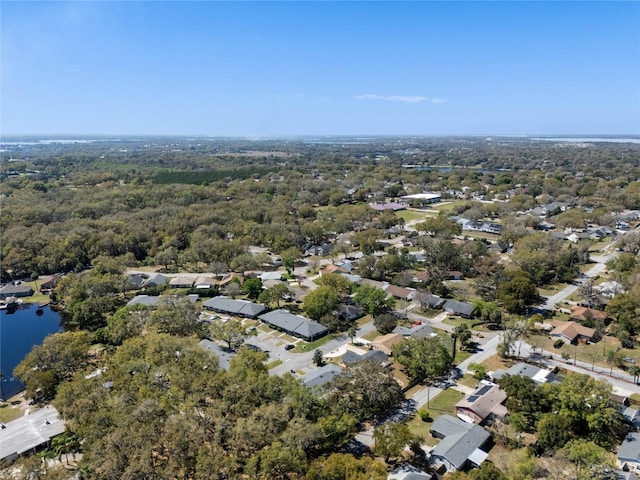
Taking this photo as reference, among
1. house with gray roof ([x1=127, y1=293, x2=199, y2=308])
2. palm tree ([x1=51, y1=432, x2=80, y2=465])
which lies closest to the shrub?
palm tree ([x1=51, y1=432, x2=80, y2=465])

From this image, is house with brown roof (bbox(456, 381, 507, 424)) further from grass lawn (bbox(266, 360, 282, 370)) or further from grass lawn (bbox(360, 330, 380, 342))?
grass lawn (bbox(266, 360, 282, 370))

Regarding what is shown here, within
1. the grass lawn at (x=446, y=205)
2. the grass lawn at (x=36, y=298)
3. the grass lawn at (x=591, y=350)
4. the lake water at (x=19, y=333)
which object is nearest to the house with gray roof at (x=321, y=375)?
the grass lawn at (x=591, y=350)

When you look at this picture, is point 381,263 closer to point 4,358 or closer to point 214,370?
point 214,370

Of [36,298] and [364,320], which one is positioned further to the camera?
[36,298]

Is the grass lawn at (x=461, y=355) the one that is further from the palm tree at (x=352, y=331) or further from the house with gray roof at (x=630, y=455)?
the house with gray roof at (x=630, y=455)

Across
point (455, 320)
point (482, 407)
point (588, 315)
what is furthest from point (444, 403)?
point (588, 315)

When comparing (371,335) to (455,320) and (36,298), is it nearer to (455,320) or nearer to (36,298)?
(455,320)
